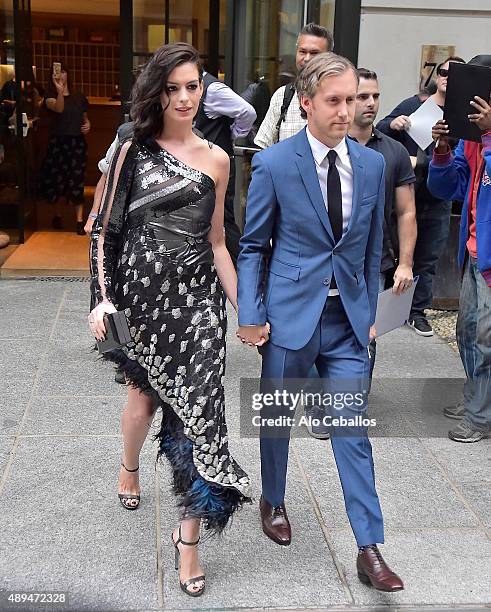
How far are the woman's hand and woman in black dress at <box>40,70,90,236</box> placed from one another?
7.50 metres

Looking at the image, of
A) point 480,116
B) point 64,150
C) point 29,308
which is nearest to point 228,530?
point 480,116

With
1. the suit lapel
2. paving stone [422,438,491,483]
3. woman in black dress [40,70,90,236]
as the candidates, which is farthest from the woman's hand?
woman in black dress [40,70,90,236]

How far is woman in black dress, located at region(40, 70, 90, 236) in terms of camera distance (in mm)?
10383

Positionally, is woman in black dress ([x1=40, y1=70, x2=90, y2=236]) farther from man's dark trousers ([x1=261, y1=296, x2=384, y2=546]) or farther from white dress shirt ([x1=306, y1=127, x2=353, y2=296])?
→ white dress shirt ([x1=306, y1=127, x2=353, y2=296])

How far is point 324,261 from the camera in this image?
3318mm

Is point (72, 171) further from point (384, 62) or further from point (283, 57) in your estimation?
point (384, 62)

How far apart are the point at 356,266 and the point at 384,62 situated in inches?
168

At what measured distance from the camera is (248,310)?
3354 mm

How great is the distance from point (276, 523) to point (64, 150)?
777 cm

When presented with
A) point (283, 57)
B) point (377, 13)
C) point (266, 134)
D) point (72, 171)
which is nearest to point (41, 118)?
point (72, 171)

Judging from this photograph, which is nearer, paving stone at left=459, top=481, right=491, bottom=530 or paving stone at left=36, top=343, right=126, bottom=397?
paving stone at left=459, top=481, right=491, bottom=530

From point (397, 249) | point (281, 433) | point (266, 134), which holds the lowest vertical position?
point (281, 433)

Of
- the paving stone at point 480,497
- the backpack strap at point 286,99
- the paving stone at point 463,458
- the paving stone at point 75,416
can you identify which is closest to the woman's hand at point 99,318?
the paving stone at point 75,416

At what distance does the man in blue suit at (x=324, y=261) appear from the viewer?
10.6 feet
